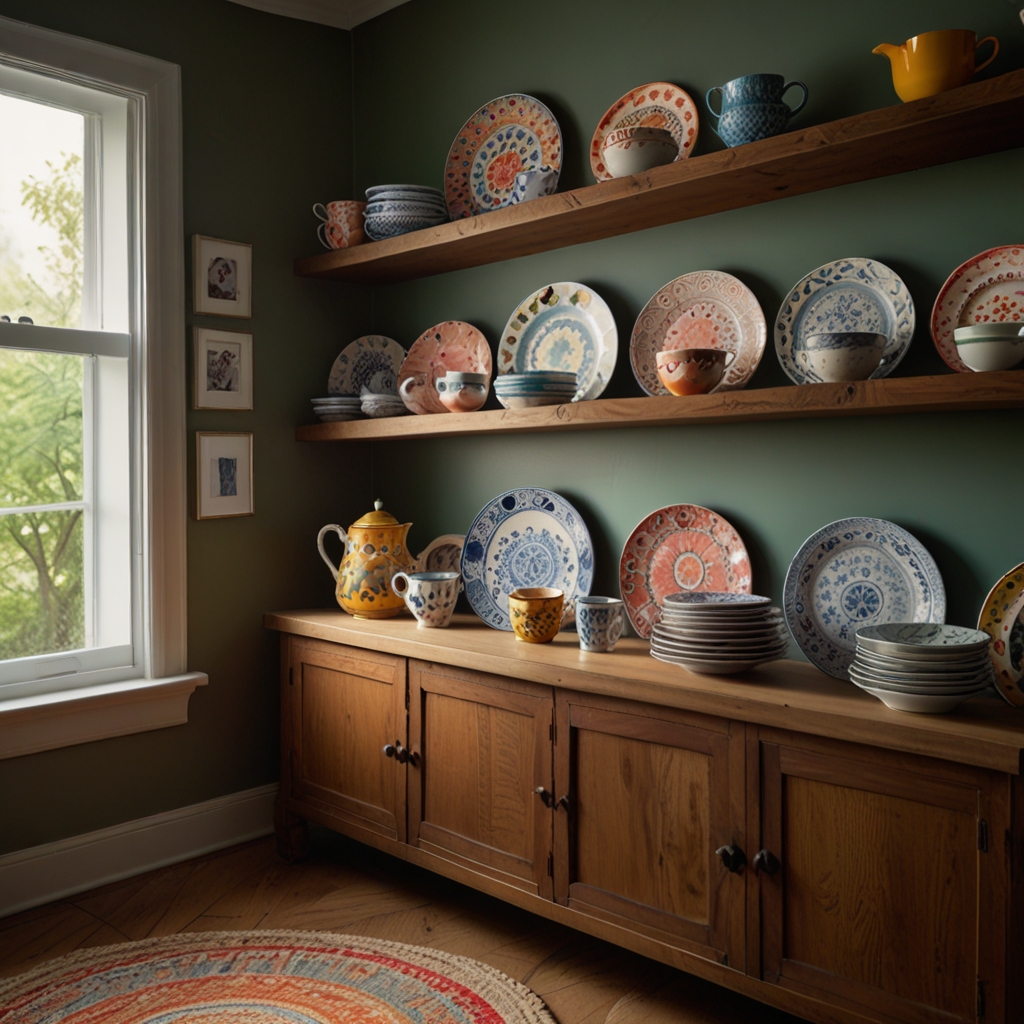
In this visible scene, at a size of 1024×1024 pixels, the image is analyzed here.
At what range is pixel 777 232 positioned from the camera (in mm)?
2180

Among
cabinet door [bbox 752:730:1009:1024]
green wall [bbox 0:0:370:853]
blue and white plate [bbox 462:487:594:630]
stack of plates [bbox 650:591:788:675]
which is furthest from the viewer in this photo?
green wall [bbox 0:0:370:853]

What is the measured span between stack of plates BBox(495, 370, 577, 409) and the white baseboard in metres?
1.53

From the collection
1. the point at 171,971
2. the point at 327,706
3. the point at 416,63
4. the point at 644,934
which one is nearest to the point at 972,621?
the point at 644,934

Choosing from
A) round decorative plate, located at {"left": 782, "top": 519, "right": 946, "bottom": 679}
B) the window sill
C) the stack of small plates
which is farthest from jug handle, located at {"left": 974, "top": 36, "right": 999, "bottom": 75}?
the window sill

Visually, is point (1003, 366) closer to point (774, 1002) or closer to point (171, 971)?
point (774, 1002)

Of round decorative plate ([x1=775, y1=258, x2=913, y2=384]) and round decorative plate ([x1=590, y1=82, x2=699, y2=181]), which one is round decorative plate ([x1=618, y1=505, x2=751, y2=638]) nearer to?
round decorative plate ([x1=775, y1=258, x2=913, y2=384])

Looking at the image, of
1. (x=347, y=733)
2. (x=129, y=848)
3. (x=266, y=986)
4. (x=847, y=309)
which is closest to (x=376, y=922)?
(x=266, y=986)

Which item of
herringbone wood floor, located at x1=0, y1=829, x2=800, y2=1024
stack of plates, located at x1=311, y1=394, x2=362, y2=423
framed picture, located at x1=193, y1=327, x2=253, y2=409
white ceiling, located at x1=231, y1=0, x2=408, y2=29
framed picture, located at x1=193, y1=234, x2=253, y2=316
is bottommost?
herringbone wood floor, located at x1=0, y1=829, x2=800, y2=1024

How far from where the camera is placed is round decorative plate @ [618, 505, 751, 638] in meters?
2.25

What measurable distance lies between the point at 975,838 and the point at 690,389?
1028mm

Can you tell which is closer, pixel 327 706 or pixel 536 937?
pixel 536 937

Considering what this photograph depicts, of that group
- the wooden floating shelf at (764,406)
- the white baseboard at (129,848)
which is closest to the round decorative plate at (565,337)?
the wooden floating shelf at (764,406)

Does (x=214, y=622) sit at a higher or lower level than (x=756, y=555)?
lower

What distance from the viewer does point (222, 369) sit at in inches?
111
